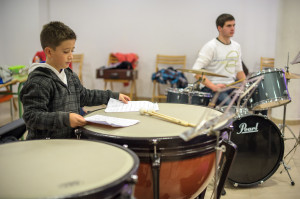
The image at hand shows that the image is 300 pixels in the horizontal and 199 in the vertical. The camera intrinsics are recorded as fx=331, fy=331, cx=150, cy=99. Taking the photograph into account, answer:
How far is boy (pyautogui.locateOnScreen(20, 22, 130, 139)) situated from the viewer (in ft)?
4.75

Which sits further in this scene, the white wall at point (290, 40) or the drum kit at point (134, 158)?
the white wall at point (290, 40)

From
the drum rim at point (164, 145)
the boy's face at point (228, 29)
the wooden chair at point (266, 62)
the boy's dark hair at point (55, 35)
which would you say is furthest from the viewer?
the wooden chair at point (266, 62)

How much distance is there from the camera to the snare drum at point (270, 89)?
258 cm

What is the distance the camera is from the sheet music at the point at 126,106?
1.78m

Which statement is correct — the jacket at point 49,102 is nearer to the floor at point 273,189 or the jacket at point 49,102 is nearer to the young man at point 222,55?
the floor at point 273,189

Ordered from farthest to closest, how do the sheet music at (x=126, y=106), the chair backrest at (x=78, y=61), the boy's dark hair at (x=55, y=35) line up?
the chair backrest at (x=78, y=61) < the sheet music at (x=126, y=106) < the boy's dark hair at (x=55, y=35)

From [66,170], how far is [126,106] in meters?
0.92

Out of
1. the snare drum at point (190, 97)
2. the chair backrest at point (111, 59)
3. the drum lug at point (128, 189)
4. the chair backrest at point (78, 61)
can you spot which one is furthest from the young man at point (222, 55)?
the chair backrest at point (78, 61)

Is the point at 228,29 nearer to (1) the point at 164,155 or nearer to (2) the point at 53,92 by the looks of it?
(2) the point at 53,92

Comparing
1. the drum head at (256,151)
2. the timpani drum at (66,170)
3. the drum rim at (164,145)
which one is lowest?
the drum head at (256,151)

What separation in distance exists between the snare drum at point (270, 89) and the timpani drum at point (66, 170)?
1751mm

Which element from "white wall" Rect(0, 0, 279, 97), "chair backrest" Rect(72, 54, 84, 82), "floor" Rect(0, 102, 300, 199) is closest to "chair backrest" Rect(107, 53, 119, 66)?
"white wall" Rect(0, 0, 279, 97)

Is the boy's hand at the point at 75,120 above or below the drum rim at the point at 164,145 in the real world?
above

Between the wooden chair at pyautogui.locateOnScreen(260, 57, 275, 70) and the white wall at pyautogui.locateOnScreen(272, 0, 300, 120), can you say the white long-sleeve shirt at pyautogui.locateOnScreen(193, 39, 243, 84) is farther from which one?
the wooden chair at pyautogui.locateOnScreen(260, 57, 275, 70)
